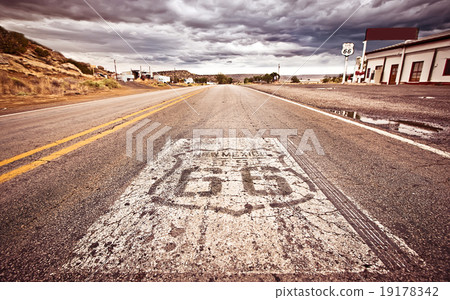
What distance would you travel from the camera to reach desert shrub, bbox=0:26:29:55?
947 inches

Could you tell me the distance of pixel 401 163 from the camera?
2.19 metres

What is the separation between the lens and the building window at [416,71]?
26.3m

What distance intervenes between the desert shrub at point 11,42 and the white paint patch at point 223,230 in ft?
112

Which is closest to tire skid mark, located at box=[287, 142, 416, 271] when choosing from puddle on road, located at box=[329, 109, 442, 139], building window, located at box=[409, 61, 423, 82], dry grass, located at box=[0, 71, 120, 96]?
puddle on road, located at box=[329, 109, 442, 139]

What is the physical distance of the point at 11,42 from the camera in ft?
82.4

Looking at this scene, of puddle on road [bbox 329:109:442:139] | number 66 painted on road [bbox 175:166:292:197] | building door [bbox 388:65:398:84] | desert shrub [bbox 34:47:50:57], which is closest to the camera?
number 66 painted on road [bbox 175:166:292:197]

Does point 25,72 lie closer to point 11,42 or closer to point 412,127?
point 11,42

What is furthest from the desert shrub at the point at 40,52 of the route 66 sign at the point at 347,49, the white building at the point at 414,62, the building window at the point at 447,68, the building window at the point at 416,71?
the route 66 sign at the point at 347,49

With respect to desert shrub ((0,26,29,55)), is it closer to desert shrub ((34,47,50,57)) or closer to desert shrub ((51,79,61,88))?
desert shrub ((34,47,50,57))

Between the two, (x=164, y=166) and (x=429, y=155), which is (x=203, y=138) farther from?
(x=429, y=155)

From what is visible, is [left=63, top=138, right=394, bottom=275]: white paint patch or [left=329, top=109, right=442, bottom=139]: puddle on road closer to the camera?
→ [left=63, top=138, right=394, bottom=275]: white paint patch

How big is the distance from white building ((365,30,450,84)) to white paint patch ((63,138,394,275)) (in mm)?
32115
